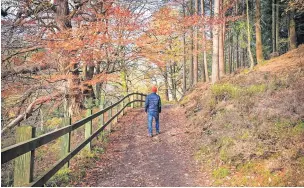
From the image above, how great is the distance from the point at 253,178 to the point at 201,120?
6.07 m

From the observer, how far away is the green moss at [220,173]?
6882mm

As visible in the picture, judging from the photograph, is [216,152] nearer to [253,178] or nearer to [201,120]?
[253,178]

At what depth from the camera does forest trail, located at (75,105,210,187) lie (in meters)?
6.81

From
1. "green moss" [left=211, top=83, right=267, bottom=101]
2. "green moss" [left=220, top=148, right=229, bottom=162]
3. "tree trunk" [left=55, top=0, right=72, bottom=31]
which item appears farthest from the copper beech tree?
"green moss" [left=220, top=148, right=229, bottom=162]

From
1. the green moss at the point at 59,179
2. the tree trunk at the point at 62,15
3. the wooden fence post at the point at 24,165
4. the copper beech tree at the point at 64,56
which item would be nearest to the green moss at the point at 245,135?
the green moss at the point at 59,179

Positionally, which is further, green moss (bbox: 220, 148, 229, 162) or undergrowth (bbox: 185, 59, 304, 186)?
green moss (bbox: 220, 148, 229, 162)

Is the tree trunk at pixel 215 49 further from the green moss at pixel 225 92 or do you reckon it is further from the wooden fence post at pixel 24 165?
the wooden fence post at pixel 24 165

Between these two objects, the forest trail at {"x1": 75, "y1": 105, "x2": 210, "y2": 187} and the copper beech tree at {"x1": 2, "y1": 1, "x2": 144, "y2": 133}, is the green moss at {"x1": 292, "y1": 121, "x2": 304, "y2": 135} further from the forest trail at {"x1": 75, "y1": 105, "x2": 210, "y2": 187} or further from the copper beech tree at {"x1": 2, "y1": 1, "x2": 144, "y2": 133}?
the copper beech tree at {"x1": 2, "y1": 1, "x2": 144, "y2": 133}

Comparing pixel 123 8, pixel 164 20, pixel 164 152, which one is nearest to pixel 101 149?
pixel 164 152

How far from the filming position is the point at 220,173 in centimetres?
700

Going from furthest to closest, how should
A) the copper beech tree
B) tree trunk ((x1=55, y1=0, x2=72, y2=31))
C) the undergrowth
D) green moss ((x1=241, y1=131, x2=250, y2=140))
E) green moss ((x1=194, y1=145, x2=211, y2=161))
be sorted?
1. tree trunk ((x1=55, y1=0, x2=72, y2=31))
2. the copper beech tree
3. green moss ((x1=194, y1=145, x2=211, y2=161))
4. green moss ((x1=241, y1=131, x2=250, y2=140))
5. the undergrowth

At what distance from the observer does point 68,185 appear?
6.40 meters

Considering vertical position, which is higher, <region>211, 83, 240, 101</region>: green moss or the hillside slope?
<region>211, 83, 240, 101</region>: green moss

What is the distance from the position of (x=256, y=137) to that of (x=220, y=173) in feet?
5.06
